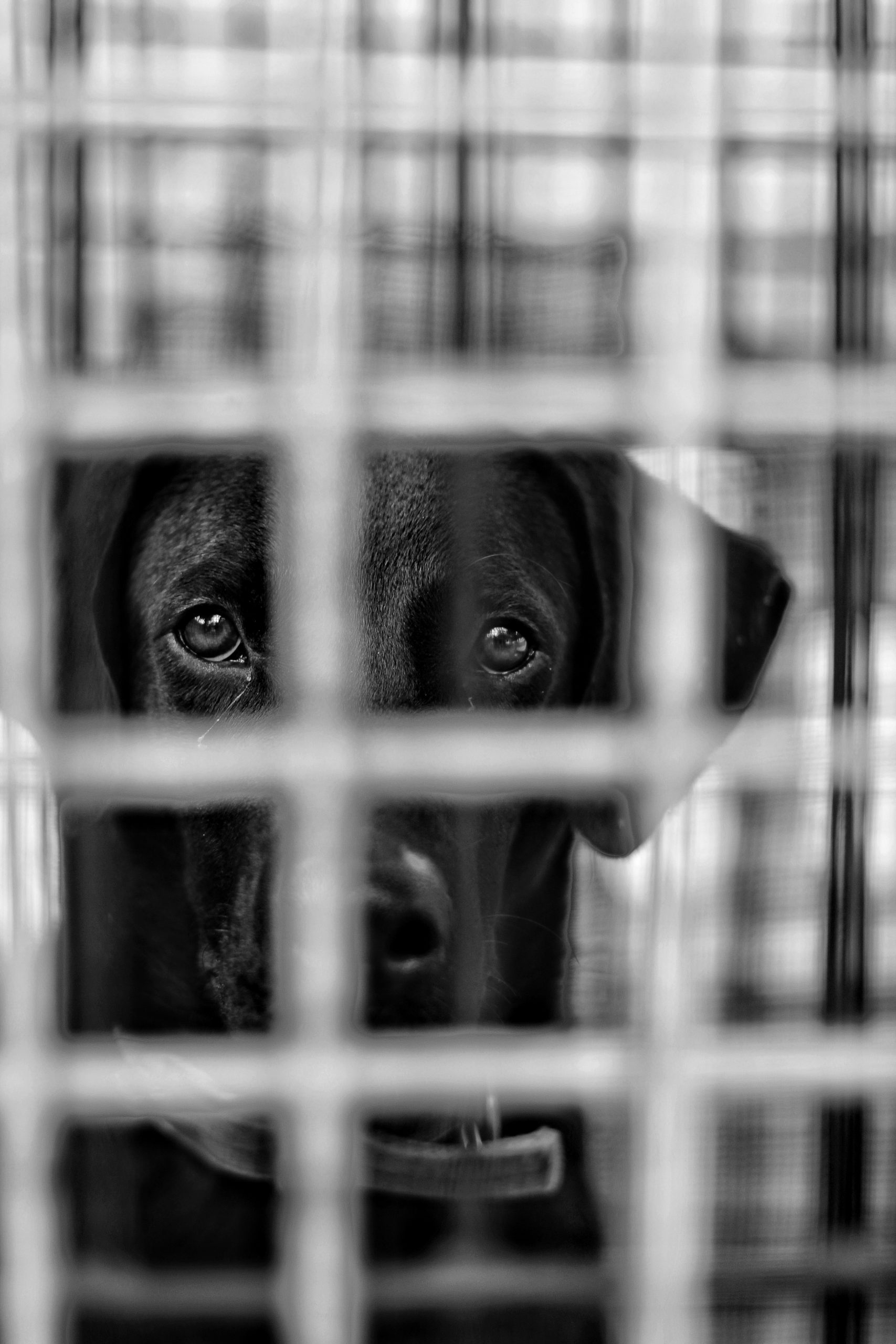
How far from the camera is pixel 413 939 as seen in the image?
0.89 meters

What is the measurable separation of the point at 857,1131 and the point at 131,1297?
0.58 m

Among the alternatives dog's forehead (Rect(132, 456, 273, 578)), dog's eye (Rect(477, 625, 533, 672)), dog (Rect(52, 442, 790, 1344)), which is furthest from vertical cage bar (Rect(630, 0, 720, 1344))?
dog's forehead (Rect(132, 456, 273, 578))

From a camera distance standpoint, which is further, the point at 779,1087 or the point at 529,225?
the point at 529,225

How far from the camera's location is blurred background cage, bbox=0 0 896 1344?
72cm

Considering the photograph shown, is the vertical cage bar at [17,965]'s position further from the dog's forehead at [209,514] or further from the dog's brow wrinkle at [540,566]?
the dog's brow wrinkle at [540,566]

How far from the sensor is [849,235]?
86 centimetres

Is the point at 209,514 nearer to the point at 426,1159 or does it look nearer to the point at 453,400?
the point at 453,400

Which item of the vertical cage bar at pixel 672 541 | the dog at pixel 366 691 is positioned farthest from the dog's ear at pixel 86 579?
the vertical cage bar at pixel 672 541

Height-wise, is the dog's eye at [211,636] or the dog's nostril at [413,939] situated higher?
the dog's eye at [211,636]

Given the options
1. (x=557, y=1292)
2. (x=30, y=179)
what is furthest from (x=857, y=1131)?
(x=30, y=179)

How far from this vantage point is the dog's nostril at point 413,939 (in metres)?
0.88

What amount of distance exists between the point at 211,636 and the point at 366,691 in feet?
0.74

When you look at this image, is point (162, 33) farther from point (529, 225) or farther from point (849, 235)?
point (849, 235)

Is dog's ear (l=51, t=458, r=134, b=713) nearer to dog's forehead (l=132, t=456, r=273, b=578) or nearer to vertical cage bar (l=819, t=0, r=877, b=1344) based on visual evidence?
dog's forehead (l=132, t=456, r=273, b=578)
